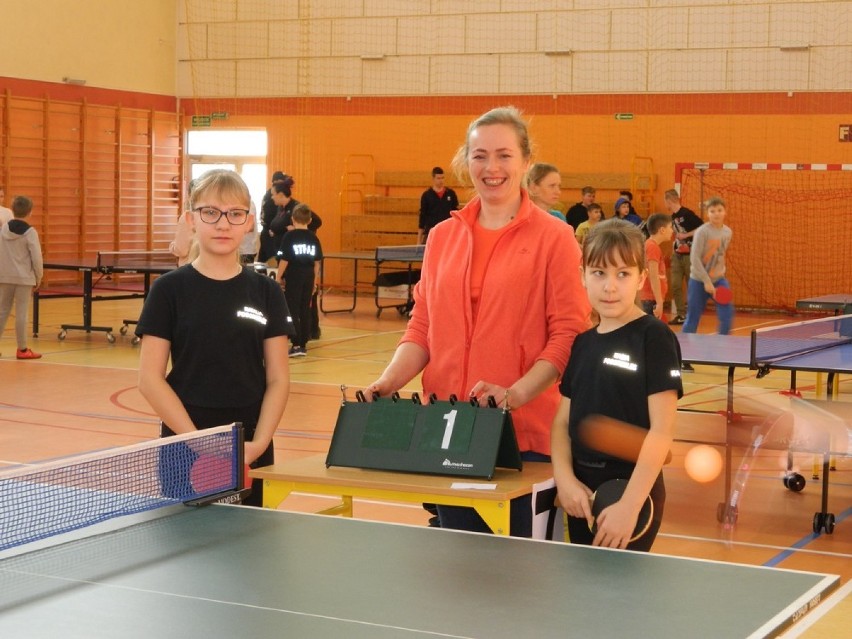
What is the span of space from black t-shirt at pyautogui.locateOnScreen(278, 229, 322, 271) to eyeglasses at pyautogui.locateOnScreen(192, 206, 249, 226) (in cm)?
981

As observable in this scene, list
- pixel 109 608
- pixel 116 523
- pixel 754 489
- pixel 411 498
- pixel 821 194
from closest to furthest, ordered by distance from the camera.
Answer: pixel 109 608 < pixel 116 523 < pixel 411 498 < pixel 754 489 < pixel 821 194

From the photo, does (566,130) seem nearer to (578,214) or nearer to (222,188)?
(578,214)

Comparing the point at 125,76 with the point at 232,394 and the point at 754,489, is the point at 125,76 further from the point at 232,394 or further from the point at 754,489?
the point at 232,394

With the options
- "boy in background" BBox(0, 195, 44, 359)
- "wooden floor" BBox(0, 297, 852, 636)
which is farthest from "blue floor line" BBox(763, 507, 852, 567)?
"boy in background" BBox(0, 195, 44, 359)

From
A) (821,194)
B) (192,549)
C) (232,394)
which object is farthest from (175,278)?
(821,194)

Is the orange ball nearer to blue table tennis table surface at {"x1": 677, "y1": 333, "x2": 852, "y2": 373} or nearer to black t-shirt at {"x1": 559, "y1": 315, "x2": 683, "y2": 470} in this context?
blue table tennis table surface at {"x1": 677, "y1": 333, "x2": 852, "y2": 373}

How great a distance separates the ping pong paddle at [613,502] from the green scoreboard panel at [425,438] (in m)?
0.26

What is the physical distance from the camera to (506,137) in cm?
349

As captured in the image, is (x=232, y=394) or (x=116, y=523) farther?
(x=232, y=394)

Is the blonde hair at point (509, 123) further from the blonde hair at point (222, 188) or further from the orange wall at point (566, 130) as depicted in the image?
the orange wall at point (566, 130)

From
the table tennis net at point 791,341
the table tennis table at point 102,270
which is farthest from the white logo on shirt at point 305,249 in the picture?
the table tennis net at point 791,341

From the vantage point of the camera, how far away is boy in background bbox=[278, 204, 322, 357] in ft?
44.0

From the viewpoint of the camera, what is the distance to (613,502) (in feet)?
10.6

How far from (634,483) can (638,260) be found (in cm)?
60
